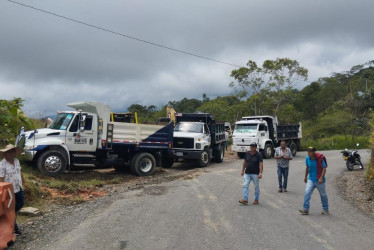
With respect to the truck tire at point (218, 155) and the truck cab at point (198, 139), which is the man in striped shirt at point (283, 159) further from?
the truck tire at point (218, 155)

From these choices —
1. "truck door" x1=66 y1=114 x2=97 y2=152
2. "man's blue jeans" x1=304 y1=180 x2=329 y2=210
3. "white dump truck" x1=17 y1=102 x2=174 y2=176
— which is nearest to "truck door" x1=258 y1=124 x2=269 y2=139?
"white dump truck" x1=17 y1=102 x2=174 y2=176

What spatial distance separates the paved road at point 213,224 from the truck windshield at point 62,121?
423 centimetres

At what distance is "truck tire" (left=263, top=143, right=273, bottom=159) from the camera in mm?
19469

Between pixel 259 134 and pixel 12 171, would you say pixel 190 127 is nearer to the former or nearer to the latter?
pixel 259 134

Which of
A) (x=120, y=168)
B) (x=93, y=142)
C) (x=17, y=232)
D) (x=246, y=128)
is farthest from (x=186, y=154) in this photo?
(x=17, y=232)

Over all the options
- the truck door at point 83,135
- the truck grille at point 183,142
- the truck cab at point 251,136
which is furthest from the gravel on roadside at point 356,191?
the truck door at point 83,135

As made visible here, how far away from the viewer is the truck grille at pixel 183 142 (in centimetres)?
1536

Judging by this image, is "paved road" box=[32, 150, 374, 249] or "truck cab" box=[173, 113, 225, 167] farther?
"truck cab" box=[173, 113, 225, 167]

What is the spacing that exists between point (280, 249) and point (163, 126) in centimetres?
920

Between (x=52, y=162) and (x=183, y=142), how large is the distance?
6.16 m

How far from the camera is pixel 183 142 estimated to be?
1542cm

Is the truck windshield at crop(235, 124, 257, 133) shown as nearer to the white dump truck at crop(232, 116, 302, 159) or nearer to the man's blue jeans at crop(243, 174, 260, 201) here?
the white dump truck at crop(232, 116, 302, 159)

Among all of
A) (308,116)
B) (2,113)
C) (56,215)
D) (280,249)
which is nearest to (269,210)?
(280,249)

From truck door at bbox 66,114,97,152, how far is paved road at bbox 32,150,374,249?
12.0 feet
